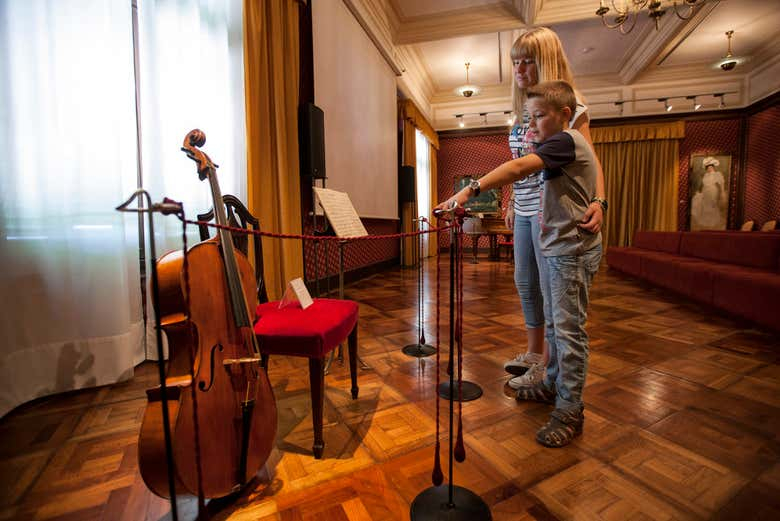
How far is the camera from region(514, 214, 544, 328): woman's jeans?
4.73ft

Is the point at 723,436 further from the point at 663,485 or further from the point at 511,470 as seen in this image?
the point at 511,470

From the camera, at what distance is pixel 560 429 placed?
45.9 inches

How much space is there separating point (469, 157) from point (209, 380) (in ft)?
27.8

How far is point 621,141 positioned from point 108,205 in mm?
8975

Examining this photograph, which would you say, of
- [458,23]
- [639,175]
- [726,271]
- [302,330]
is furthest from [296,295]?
[639,175]

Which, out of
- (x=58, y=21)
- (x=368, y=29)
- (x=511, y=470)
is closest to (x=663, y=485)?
(x=511, y=470)

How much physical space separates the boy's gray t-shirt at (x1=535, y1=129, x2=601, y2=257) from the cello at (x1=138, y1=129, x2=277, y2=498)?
0.92 meters

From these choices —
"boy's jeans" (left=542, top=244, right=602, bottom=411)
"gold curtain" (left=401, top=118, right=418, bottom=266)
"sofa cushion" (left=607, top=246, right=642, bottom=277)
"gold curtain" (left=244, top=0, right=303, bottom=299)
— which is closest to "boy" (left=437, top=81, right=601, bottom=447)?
"boy's jeans" (left=542, top=244, right=602, bottom=411)

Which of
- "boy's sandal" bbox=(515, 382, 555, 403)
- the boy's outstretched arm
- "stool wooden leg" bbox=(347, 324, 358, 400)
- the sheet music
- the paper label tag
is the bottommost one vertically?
"boy's sandal" bbox=(515, 382, 555, 403)

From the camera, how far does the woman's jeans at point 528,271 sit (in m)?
1.44

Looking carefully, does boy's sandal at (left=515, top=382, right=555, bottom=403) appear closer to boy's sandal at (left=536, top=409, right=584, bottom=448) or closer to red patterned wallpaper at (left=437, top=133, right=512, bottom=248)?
boy's sandal at (left=536, top=409, right=584, bottom=448)

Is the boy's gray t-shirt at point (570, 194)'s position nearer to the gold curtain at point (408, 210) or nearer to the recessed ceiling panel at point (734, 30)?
the gold curtain at point (408, 210)

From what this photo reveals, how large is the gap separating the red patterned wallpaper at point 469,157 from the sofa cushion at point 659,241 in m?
3.08

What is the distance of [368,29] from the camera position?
13.5 ft
